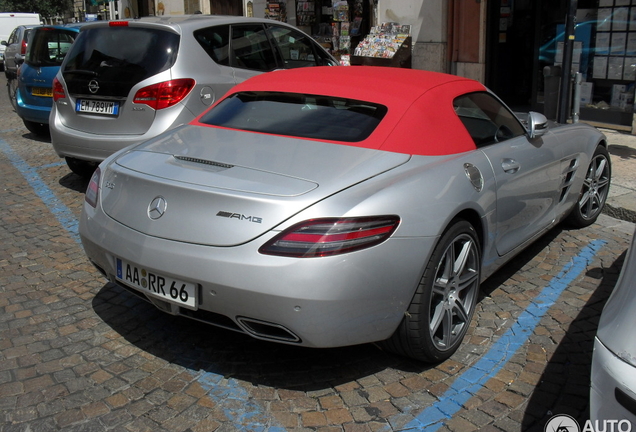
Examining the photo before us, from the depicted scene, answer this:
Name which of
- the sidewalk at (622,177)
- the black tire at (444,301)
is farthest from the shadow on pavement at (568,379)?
the sidewalk at (622,177)

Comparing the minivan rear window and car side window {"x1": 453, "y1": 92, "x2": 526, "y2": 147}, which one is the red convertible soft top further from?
the minivan rear window

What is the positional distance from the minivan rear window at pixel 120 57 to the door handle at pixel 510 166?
344 centimetres

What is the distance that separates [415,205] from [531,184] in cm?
145

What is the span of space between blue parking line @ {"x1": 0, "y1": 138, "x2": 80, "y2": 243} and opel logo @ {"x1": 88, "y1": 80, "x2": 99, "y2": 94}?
1.14 m

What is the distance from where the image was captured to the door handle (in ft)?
12.9

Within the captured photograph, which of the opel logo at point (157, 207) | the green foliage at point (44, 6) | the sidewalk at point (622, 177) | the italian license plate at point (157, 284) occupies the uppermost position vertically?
the green foliage at point (44, 6)

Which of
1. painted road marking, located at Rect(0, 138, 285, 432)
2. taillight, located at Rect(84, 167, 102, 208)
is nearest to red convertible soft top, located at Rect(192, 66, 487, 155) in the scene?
taillight, located at Rect(84, 167, 102, 208)

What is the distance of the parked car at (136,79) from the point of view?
6.09 m

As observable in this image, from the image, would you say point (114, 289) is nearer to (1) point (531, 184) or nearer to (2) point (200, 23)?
(1) point (531, 184)

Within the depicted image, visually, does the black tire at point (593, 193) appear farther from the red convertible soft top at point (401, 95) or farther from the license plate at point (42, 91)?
the license plate at point (42, 91)

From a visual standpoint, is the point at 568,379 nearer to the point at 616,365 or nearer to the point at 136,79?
the point at 616,365

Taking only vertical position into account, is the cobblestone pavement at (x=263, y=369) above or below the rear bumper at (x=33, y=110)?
below

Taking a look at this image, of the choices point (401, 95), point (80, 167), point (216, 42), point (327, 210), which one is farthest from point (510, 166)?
point (80, 167)

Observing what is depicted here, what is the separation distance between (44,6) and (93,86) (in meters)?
42.2
